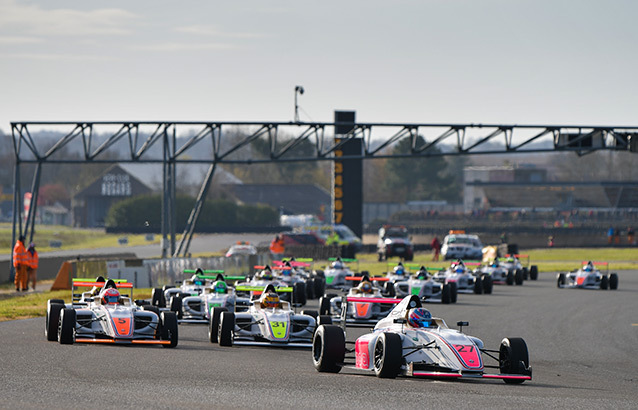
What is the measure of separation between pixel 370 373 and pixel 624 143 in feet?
110

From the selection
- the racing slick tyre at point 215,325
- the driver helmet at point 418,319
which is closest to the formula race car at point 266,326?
the racing slick tyre at point 215,325

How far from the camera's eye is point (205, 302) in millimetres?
24922

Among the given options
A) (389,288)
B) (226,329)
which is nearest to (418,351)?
(226,329)

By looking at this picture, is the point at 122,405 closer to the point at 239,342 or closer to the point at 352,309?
the point at 239,342

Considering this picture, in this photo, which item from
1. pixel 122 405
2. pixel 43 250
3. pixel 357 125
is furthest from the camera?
pixel 43 250

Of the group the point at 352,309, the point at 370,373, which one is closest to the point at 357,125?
the point at 352,309

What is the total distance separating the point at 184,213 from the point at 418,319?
9116 cm

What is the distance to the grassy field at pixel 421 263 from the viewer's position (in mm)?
29078

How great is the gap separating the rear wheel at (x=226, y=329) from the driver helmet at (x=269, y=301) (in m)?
0.75

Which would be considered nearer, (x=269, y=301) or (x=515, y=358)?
A: (x=515, y=358)

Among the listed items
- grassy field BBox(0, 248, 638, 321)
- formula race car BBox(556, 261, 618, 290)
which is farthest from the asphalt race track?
formula race car BBox(556, 261, 618, 290)

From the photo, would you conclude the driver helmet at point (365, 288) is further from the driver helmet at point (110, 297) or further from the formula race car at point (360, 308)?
the driver helmet at point (110, 297)

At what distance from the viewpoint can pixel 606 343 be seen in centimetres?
2269

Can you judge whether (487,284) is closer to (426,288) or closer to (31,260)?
(426,288)
